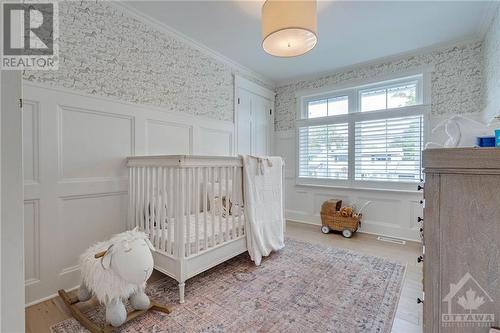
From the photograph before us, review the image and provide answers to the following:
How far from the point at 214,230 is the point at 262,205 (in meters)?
0.62

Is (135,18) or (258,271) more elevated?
(135,18)

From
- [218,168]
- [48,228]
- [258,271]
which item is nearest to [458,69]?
[218,168]

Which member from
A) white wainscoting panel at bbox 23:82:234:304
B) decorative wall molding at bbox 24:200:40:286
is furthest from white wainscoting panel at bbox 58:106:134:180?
decorative wall molding at bbox 24:200:40:286

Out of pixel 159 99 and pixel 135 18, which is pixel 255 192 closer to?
pixel 159 99

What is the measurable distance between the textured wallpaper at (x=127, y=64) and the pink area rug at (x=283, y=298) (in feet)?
5.72

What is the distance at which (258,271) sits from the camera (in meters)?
2.10

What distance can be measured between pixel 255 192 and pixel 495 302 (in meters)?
1.75

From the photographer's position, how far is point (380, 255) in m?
2.51

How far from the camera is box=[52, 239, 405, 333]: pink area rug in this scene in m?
1.40

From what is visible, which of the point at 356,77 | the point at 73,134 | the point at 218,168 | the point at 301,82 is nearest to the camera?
the point at 73,134

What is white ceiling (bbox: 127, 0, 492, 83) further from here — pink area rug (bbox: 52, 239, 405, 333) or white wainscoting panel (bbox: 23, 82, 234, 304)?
pink area rug (bbox: 52, 239, 405, 333)

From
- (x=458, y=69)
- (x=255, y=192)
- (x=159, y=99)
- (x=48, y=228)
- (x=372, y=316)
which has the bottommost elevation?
(x=372, y=316)

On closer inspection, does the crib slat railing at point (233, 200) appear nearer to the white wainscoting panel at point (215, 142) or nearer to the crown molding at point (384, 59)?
the white wainscoting panel at point (215, 142)

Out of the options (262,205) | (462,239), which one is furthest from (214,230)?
(462,239)
